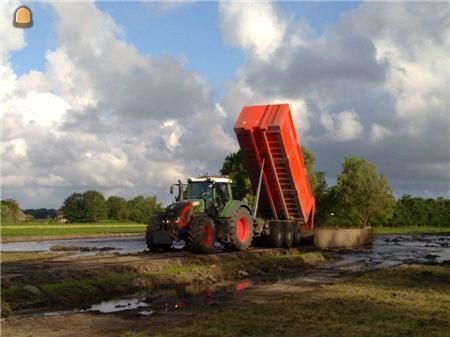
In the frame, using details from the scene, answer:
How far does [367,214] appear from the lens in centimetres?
5366

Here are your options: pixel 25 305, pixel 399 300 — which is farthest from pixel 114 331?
pixel 399 300

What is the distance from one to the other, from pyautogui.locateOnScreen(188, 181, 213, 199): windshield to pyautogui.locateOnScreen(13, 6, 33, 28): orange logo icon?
13733mm

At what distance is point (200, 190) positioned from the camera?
19.5m

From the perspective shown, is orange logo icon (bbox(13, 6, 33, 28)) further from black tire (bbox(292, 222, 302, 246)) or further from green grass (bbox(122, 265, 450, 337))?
black tire (bbox(292, 222, 302, 246))

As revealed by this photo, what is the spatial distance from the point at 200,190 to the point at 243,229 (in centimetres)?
218

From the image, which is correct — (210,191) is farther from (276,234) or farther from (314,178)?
(314,178)

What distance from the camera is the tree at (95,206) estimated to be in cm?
11119

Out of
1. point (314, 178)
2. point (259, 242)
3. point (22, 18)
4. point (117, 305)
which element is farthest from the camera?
point (314, 178)

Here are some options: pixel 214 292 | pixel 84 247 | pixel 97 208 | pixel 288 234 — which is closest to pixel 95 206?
pixel 97 208

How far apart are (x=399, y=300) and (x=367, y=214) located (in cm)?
4447

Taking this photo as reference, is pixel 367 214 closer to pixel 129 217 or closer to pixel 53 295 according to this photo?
pixel 53 295

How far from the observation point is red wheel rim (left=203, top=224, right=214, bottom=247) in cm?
1816

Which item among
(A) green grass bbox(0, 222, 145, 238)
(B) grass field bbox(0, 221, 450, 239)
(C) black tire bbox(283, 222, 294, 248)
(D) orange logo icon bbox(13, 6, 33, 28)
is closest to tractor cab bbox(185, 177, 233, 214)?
(C) black tire bbox(283, 222, 294, 248)

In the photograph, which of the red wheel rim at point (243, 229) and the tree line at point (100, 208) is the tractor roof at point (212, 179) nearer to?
the red wheel rim at point (243, 229)
